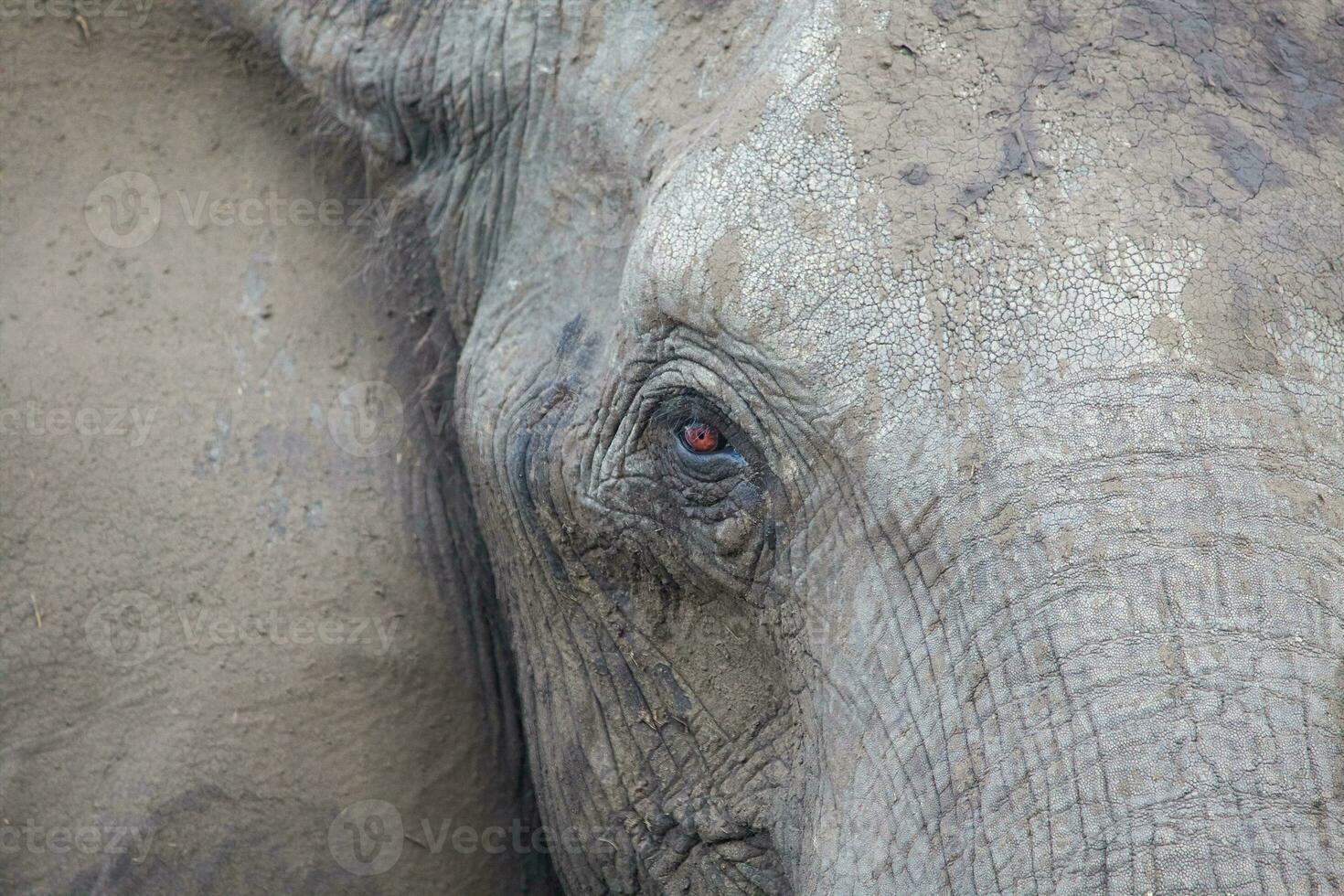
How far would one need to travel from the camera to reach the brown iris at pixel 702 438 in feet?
6.86

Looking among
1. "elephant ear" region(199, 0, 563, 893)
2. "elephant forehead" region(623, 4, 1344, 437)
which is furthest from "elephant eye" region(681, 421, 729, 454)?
"elephant ear" region(199, 0, 563, 893)

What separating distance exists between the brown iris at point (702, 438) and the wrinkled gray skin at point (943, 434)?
26 millimetres

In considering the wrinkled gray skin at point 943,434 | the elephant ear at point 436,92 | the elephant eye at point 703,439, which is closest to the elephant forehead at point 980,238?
the wrinkled gray skin at point 943,434

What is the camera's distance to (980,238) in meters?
1.85

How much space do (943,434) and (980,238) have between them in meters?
0.23

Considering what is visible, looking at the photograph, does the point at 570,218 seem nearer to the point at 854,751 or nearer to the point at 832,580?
the point at 832,580

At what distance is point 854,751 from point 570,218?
91cm

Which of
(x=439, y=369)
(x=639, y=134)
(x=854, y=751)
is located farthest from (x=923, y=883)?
(x=439, y=369)

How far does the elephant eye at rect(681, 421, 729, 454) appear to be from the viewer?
209 cm

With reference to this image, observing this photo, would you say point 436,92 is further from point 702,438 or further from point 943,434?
point 943,434

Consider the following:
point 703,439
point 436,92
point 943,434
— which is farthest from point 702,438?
point 436,92

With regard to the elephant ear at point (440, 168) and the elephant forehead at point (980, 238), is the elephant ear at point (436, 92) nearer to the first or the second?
the elephant ear at point (440, 168)

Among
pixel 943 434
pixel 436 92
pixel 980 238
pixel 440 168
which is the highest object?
pixel 980 238

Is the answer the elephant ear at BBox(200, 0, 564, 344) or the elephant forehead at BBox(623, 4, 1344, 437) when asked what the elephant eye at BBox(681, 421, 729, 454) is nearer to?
the elephant forehead at BBox(623, 4, 1344, 437)
